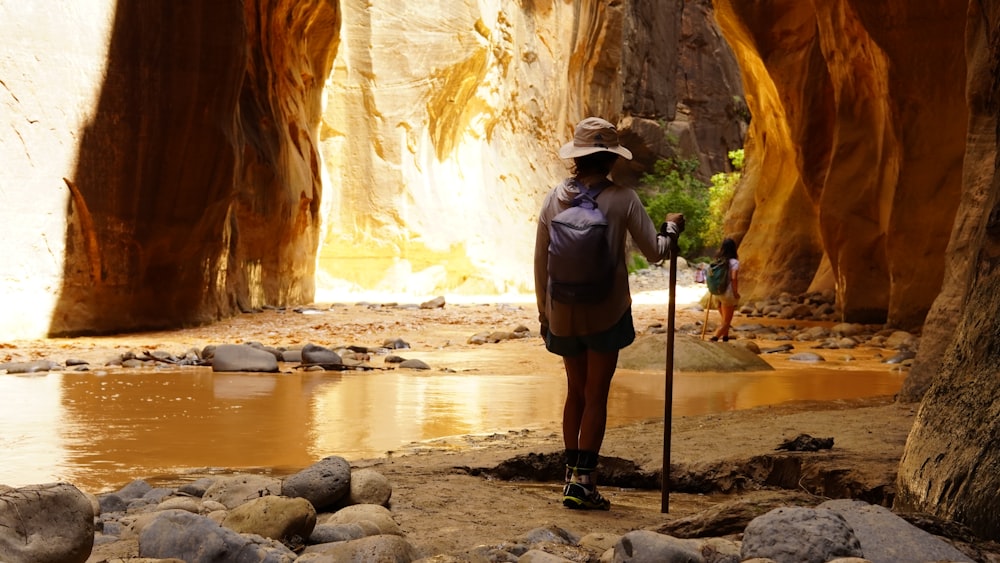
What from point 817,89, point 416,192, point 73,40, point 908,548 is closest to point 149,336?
point 73,40

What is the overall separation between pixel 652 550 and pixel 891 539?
70cm

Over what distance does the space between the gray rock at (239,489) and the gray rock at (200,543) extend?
27.4 inches

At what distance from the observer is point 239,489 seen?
3730 millimetres

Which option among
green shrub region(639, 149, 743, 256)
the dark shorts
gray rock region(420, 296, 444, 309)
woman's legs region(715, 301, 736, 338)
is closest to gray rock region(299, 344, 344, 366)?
woman's legs region(715, 301, 736, 338)

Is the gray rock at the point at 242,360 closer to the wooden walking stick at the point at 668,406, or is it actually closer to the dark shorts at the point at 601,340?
the dark shorts at the point at 601,340

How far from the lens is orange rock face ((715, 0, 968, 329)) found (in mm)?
13383

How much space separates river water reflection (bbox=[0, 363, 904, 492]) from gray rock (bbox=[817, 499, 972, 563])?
2.75 metres

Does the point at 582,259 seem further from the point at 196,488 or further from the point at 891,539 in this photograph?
the point at 196,488

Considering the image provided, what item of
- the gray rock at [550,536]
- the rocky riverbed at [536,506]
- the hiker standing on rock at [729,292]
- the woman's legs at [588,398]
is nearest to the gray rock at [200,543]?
the rocky riverbed at [536,506]

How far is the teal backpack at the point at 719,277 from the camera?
42.5 feet

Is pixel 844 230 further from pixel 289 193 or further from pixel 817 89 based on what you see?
pixel 289 193

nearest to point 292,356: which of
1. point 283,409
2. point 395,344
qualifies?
point 395,344

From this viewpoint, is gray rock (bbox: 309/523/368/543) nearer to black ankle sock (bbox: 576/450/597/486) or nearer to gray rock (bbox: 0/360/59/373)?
black ankle sock (bbox: 576/450/597/486)

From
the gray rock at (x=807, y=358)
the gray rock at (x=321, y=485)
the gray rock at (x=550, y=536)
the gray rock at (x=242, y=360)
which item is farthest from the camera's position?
the gray rock at (x=807, y=358)
